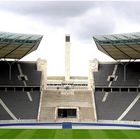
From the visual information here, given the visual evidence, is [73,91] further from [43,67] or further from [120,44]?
[120,44]

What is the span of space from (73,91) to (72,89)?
111 cm

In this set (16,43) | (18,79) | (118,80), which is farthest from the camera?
(18,79)

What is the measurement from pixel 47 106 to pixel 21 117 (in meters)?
5.50

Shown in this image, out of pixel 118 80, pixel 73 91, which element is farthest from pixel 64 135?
pixel 118 80

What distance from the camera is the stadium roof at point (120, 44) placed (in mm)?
53456

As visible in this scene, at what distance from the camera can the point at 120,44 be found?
55.2m

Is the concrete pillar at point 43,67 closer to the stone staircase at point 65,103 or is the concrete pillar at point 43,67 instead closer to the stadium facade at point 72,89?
the stadium facade at point 72,89

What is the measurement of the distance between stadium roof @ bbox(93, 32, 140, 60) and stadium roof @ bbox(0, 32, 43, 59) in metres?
9.18

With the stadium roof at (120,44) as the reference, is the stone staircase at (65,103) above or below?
below

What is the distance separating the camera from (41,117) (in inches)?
2219

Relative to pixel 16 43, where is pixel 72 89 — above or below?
below

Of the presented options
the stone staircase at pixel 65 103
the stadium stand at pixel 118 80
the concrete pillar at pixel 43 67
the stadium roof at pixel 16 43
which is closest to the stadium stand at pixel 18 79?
the stadium roof at pixel 16 43

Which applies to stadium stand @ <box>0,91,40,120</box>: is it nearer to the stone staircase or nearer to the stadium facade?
the stadium facade

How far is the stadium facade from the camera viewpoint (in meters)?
55.7
